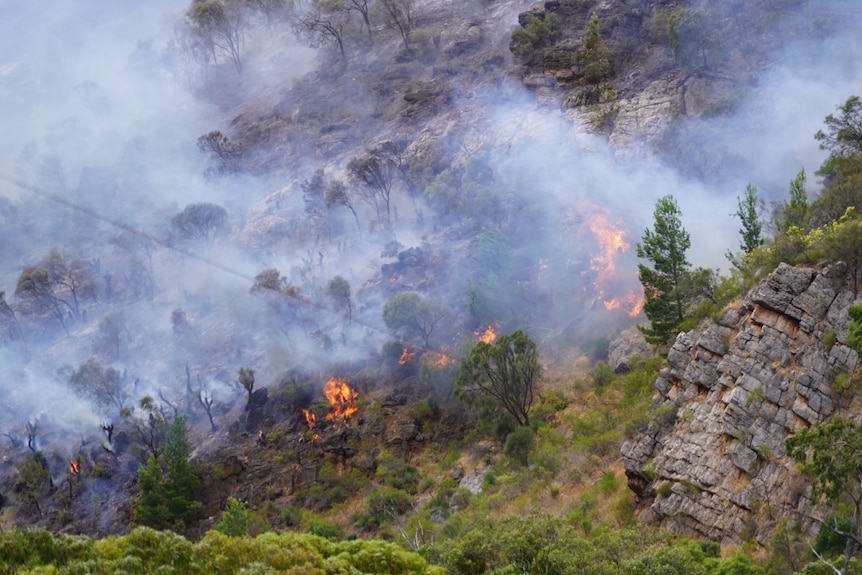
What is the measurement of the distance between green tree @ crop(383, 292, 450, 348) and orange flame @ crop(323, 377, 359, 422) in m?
6.24

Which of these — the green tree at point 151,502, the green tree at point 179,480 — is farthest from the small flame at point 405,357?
the green tree at point 151,502

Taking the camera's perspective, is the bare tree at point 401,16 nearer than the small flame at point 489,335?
No

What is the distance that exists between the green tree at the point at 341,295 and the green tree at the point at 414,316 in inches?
260

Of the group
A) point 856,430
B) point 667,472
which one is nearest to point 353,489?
point 667,472

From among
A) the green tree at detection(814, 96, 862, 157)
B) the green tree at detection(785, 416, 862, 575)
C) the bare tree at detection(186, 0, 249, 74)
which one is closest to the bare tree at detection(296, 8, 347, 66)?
the bare tree at detection(186, 0, 249, 74)

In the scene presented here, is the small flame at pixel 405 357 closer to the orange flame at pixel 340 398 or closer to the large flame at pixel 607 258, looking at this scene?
the orange flame at pixel 340 398

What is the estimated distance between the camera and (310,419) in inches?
2283

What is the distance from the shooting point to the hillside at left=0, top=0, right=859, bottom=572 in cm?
3061

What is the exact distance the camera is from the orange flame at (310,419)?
189 ft

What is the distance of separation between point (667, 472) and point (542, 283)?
3621cm

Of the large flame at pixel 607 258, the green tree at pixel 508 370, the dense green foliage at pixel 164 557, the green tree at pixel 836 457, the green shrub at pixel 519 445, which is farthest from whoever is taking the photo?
the large flame at pixel 607 258

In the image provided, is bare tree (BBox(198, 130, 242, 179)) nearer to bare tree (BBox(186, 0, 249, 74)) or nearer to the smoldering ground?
the smoldering ground

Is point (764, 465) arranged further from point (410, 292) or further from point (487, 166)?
point (487, 166)

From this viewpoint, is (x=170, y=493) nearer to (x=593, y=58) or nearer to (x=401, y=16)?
(x=593, y=58)
